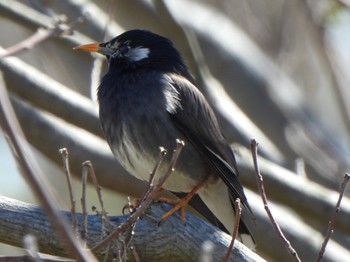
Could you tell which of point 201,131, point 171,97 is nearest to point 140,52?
point 171,97

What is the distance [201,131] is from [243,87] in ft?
15.0

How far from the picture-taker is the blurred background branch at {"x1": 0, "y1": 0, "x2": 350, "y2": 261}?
7.61m

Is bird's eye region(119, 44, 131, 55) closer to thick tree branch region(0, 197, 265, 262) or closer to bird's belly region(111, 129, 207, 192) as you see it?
bird's belly region(111, 129, 207, 192)

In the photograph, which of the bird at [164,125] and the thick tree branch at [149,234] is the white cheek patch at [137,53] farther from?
the thick tree branch at [149,234]

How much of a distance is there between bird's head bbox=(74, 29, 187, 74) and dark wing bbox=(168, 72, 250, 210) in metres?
0.26

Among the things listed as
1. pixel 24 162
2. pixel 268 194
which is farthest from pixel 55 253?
pixel 268 194

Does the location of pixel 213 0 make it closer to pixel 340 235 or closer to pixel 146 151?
pixel 340 235

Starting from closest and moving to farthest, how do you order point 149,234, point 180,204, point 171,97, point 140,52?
point 149,234
point 180,204
point 171,97
point 140,52

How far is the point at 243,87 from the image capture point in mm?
10727

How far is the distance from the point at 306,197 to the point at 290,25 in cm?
299

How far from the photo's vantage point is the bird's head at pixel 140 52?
6492 mm

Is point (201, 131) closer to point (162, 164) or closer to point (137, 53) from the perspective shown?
point (162, 164)

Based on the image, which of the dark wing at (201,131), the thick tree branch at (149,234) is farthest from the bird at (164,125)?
the thick tree branch at (149,234)

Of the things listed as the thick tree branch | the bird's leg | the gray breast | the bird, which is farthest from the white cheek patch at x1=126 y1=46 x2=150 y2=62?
the thick tree branch
